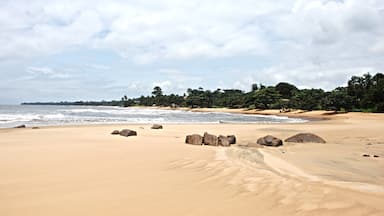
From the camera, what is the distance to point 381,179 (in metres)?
8.41

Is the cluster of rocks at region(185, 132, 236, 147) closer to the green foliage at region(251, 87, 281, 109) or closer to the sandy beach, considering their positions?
the sandy beach

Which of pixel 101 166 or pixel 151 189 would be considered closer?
pixel 151 189

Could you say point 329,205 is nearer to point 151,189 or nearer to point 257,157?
point 151,189

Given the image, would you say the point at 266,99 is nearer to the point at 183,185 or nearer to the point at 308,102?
the point at 308,102

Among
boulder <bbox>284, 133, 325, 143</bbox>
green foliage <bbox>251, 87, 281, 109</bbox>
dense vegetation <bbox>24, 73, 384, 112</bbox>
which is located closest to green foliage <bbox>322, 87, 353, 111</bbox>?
dense vegetation <bbox>24, 73, 384, 112</bbox>

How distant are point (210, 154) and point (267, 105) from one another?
92194 mm

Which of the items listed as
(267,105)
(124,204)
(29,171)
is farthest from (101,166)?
(267,105)

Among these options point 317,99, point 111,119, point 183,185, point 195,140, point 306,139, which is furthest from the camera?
point 317,99

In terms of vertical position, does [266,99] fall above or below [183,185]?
above

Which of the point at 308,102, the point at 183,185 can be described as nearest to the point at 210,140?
the point at 183,185

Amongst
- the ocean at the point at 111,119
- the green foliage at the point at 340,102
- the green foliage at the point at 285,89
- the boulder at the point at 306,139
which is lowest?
the ocean at the point at 111,119

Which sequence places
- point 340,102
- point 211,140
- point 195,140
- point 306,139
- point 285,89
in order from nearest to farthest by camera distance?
point 211,140
point 195,140
point 306,139
point 340,102
point 285,89

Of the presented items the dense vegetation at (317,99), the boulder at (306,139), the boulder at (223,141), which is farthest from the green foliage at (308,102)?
the boulder at (223,141)

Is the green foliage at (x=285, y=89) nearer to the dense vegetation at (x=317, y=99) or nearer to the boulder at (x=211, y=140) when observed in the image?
the dense vegetation at (x=317, y=99)
